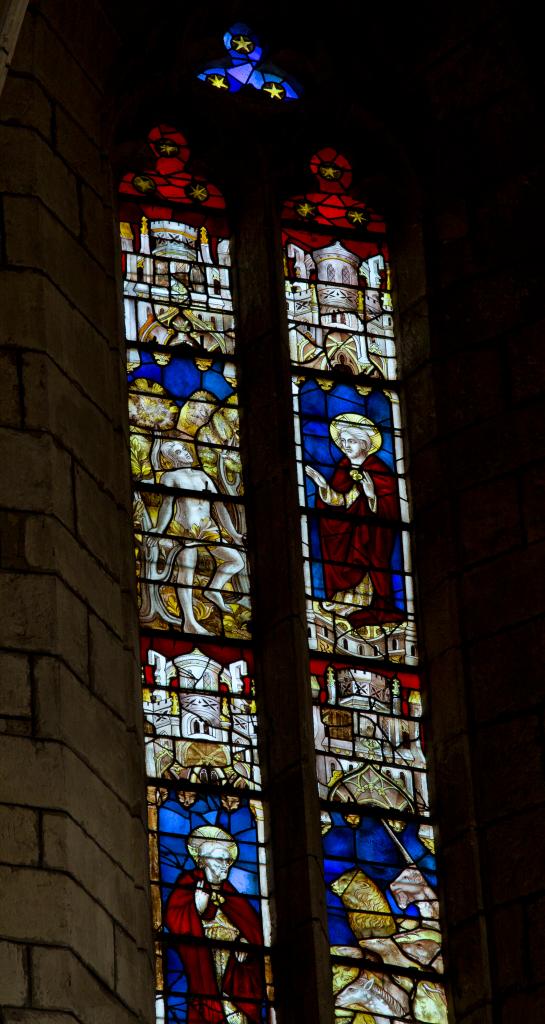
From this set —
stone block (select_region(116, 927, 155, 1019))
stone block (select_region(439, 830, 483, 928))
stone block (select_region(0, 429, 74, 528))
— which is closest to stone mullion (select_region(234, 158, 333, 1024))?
stone block (select_region(439, 830, 483, 928))

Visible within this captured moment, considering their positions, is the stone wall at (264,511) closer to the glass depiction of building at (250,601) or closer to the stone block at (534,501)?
the stone block at (534,501)

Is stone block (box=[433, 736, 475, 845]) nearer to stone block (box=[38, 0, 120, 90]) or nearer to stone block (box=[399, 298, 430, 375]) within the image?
stone block (box=[399, 298, 430, 375])

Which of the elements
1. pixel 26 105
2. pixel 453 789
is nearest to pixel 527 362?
pixel 453 789

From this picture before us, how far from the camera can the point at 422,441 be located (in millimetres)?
12211

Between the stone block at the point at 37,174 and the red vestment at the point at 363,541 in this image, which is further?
the red vestment at the point at 363,541

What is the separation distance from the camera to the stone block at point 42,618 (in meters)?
10.3

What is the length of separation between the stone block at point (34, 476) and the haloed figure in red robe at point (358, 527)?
60.1 inches

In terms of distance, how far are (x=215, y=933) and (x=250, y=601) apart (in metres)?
1.38

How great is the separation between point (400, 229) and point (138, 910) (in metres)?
3.69

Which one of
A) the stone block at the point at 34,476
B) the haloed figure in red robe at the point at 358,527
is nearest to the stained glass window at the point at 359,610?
the haloed figure in red robe at the point at 358,527

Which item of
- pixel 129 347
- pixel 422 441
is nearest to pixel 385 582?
pixel 422 441

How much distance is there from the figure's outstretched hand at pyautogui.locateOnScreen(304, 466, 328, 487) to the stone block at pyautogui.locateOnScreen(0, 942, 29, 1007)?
304cm

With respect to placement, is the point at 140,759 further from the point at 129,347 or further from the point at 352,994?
the point at 129,347

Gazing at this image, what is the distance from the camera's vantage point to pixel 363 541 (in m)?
12.1
